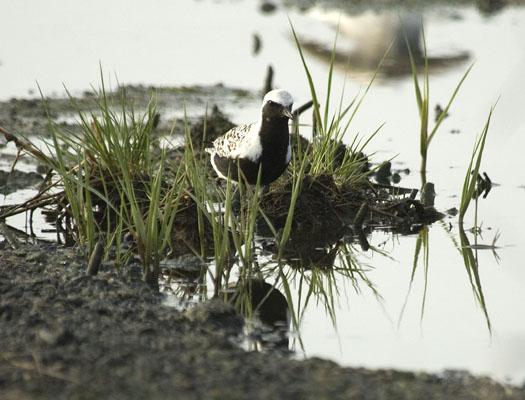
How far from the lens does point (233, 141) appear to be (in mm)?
8234

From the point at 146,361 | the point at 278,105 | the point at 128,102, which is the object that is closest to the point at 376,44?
the point at 128,102

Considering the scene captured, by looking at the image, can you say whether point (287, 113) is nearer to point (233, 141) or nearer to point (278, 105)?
point (278, 105)

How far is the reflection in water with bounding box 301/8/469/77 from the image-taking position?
14.1m

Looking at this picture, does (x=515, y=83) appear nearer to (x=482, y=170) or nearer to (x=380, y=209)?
(x=380, y=209)

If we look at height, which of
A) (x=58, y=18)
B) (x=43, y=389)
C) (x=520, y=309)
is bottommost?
(x=43, y=389)

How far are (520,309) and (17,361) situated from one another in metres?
3.08

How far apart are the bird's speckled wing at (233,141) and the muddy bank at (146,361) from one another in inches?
77.7

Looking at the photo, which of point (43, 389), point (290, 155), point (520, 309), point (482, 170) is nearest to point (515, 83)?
point (43, 389)

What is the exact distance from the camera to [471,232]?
326 inches

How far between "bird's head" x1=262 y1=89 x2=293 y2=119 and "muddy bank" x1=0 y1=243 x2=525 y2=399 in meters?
2.05

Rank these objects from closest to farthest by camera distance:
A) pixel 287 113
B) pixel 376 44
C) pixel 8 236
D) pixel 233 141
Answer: pixel 8 236, pixel 287 113, pixel 233 141, pixel 376 44

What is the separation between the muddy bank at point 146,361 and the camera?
4875 millimetres

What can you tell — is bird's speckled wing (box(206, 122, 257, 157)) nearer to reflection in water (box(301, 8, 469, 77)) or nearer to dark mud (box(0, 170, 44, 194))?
dark mud (box(0, 170, 44, 194))

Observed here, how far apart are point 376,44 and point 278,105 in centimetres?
753
